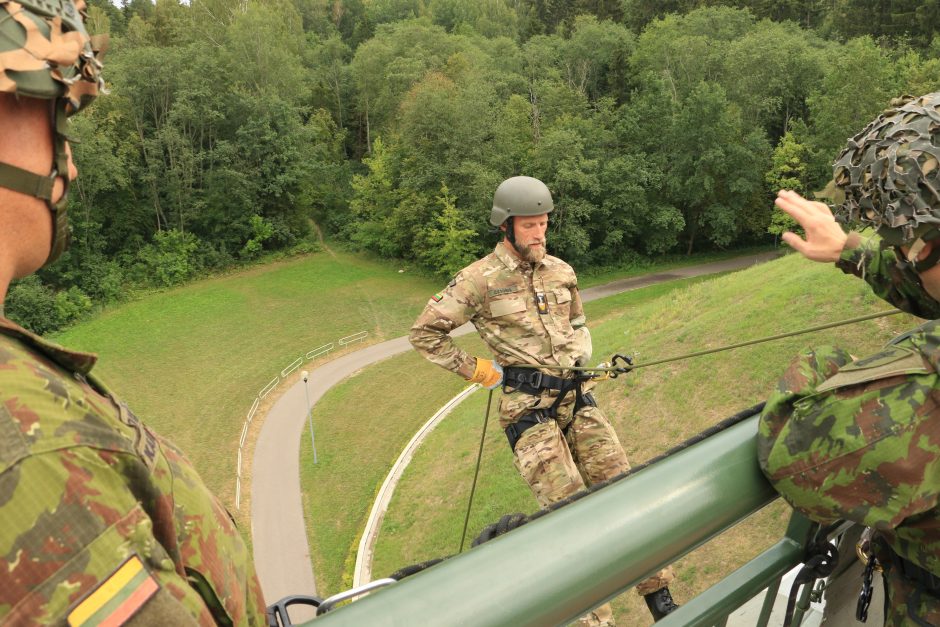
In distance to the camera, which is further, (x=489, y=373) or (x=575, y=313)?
(x=575, y=313)

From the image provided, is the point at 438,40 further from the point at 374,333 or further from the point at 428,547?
the point at 428,547

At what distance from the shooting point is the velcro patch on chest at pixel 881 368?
67.1 inches

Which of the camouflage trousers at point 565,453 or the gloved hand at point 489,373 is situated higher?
the gloved hand at point 489,373

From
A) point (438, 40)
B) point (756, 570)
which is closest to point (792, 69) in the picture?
point (438, 40)

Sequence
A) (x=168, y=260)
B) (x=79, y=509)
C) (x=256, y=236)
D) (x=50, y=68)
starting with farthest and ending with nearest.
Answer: (x=256, y=236) → (x=168, y=260) → (x=50, y=68) → (x=79, y=509)

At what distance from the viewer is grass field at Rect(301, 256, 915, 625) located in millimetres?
10695

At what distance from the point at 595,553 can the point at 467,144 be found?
40219mm

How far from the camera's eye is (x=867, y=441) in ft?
5.62

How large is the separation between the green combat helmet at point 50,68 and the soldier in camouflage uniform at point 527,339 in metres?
4.07

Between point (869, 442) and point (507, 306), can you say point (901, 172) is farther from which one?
point (507, 306)

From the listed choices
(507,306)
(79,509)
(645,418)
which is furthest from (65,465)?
(645,418)

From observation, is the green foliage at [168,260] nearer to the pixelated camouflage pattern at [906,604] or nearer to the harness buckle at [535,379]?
the harness buckle at [535,379]

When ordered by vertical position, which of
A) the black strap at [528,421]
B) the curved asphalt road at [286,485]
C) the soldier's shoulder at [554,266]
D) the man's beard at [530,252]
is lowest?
the curved asphalt road at [286,485]

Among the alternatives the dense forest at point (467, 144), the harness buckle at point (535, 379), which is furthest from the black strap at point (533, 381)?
the dense forest at point (467, 144)
